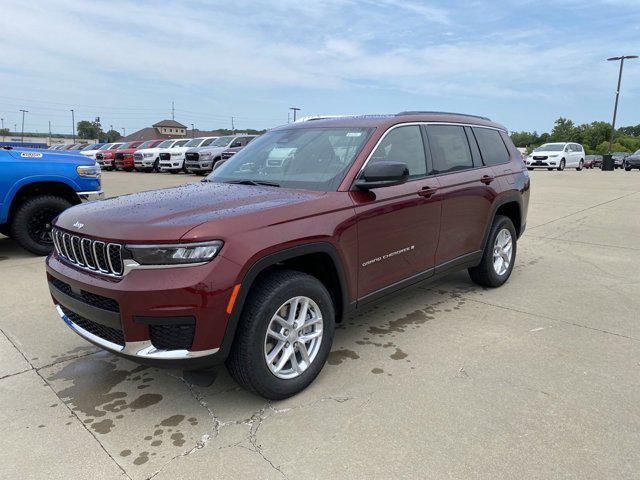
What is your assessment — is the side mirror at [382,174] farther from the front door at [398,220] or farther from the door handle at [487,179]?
the door handle at [487,179]

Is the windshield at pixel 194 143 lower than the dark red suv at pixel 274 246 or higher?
higher

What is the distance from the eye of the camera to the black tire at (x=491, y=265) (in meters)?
4.89

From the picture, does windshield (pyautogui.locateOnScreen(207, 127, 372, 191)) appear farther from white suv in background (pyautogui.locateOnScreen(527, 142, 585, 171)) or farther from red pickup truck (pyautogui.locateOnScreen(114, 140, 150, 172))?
white suv in background (pyautogui.locateOnScreen(527, 142, 585, 171))

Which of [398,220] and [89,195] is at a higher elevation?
[398,220]

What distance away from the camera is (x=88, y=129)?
12288 cm

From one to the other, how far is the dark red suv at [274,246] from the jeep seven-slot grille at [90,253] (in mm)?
10

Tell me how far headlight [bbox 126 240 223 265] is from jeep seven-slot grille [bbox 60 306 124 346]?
1.42 feet

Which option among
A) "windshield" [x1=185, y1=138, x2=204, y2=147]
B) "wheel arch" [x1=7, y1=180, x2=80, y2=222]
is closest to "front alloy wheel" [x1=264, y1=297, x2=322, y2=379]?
"wheel arch" [x1=7, y1=180, x2=80, y2=222]

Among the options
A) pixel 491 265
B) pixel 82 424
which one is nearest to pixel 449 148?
pixel 491 265

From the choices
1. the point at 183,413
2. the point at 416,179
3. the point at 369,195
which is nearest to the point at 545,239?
the point at 416,179

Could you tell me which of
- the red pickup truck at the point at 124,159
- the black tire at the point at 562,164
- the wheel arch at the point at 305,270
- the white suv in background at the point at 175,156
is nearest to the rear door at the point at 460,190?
the wheel arch at the point at 305,270

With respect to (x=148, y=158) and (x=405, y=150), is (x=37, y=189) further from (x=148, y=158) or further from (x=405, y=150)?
(x=148, y=158)

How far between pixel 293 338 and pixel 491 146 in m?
3.29

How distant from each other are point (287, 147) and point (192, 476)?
2.49 m
